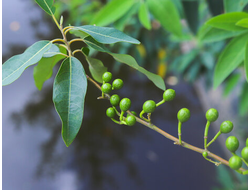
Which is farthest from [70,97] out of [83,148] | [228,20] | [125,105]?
[83,148]

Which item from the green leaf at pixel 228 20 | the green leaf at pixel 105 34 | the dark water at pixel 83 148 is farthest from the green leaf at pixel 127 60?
the dark water at pixel 83 148

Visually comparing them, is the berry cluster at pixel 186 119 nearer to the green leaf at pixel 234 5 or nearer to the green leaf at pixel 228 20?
the green leaf at pixel 228 20

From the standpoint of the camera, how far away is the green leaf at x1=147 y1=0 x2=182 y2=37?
0.70 m

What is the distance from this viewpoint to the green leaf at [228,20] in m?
0.52

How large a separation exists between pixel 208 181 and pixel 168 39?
1.30m

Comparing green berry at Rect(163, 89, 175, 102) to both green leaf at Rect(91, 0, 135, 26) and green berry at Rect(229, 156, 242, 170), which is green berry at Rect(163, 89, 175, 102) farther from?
green leaf at Rect(91, 0, 135, 26)

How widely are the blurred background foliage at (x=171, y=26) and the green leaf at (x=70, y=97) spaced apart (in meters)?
0.37

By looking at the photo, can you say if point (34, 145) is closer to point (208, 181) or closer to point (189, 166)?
point (189, 166)

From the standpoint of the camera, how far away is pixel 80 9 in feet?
4.86

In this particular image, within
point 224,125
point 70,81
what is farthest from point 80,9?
point 224,125

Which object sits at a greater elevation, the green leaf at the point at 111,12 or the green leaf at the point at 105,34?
the green leaf at the point at 105,34

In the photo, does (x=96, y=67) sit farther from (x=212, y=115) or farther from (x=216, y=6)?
(x=216, y=6)

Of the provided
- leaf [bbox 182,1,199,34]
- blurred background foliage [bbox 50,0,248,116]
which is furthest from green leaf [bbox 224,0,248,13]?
leaf [bbox 182,1,199,34]

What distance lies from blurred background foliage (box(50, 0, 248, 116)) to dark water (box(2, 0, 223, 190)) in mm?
586
